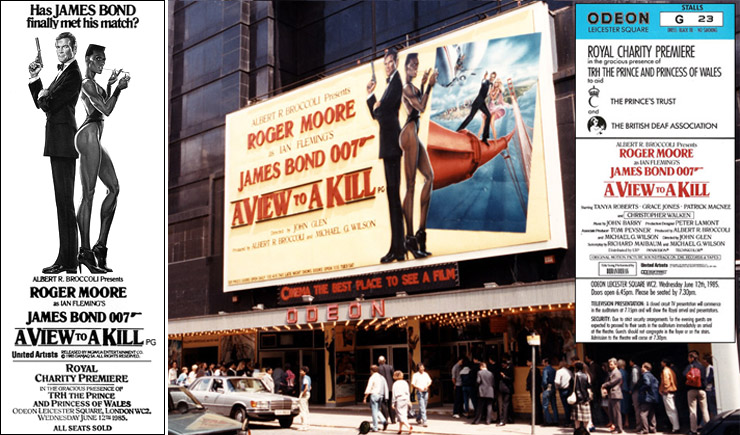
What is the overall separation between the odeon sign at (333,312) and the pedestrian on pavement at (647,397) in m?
8.65

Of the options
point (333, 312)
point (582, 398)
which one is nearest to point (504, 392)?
point (582, 398)

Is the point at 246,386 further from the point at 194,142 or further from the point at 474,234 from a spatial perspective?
the point at 194,142

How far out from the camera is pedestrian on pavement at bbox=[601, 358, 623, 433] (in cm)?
1859

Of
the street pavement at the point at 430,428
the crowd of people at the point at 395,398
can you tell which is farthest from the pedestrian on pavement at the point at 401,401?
Result: the street pavement at the point at 430,428

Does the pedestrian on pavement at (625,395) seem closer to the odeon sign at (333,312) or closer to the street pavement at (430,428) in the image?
the street pavement at (430,428)

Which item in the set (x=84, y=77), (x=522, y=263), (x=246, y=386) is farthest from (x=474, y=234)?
(x=84, y=77)

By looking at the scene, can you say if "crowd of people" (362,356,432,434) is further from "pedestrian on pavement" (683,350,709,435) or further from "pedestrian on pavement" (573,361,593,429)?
"pedestrian on pavement" (683,350,709,435)

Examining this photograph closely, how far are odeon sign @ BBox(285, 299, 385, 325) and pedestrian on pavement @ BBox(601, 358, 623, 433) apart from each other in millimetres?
8054

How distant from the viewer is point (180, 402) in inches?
494

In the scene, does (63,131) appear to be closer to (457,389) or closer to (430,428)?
(430,428)

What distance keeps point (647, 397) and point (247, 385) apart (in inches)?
419

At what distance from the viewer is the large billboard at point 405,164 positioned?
2303 cm

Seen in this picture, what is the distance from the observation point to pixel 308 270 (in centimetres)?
2898

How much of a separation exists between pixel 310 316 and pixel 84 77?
71.9 feet
